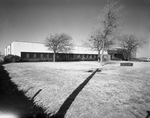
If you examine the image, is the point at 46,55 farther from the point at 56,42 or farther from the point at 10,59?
the point at 10,59

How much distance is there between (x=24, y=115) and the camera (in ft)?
10.6

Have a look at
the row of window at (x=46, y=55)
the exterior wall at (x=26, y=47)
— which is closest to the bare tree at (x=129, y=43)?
the row of window at (x=46, y=55)

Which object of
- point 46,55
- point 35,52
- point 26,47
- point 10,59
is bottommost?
point 10,59

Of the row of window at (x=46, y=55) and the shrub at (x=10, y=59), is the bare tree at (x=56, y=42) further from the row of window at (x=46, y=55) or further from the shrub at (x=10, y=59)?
the shrub at (x=10, y=59)

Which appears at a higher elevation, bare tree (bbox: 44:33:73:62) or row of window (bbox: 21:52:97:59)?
bare tree (bbox: 44:33:73:62)

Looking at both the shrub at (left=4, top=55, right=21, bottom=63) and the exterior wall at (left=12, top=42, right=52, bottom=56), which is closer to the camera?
the shrub at (left=4, top=55, right=21, bottom=63)

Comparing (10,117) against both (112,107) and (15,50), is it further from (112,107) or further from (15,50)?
(15,50)

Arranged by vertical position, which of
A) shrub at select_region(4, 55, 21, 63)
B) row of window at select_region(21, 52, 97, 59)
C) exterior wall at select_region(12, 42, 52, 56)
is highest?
exterior wall at select_region(12, 42, 52, 56)

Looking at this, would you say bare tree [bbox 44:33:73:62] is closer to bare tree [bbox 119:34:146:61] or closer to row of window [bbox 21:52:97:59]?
row of window [bbox 21:52:97:59]

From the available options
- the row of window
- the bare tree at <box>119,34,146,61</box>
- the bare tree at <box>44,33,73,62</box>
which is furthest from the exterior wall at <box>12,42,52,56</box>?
the bare tree at <box>119,34,146,61</box>

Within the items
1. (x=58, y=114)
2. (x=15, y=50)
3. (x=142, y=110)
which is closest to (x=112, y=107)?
(x=142, y=110)

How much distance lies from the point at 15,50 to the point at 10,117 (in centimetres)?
3361

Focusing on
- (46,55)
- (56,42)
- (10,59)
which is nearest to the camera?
(10,59)

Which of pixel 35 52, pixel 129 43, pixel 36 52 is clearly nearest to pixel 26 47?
pixel 35 52
